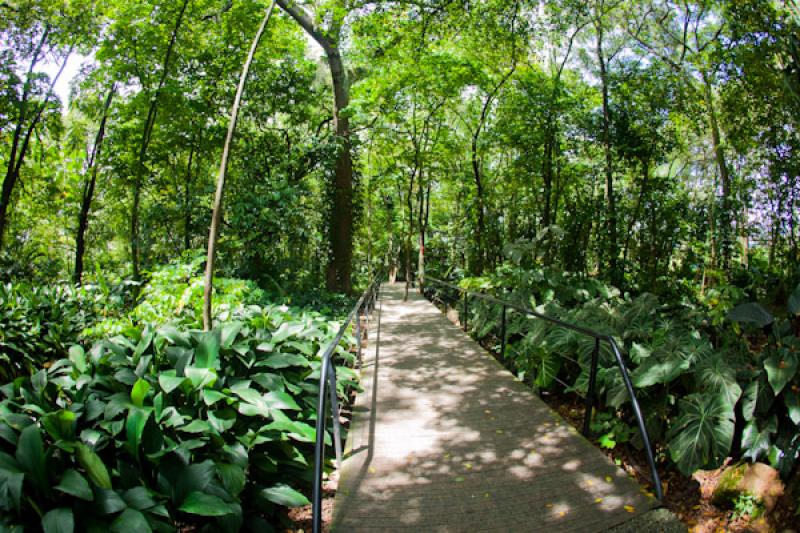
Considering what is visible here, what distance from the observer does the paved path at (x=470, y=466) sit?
253cm

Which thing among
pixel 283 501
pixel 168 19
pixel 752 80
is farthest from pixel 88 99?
pixel 752 80

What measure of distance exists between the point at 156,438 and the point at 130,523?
0.48m

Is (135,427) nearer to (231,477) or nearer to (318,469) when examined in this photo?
(231,477)

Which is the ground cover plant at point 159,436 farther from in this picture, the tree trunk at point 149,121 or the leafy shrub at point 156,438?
the tree trunk at point 149,121

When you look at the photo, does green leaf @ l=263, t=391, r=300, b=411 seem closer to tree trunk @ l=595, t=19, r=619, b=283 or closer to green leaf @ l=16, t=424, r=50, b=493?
green leaf @ l=16, t=424, r=50, b=493

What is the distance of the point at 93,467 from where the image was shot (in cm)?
191

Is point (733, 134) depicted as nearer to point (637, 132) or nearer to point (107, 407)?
point (637, 132)

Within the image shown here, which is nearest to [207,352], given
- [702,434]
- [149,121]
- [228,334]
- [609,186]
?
[228,334]

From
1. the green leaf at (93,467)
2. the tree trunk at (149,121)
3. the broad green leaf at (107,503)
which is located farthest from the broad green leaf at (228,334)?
the tree trunk at (149,121)

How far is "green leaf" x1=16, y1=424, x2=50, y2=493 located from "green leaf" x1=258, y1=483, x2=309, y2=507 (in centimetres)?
96

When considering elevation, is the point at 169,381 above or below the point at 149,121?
below

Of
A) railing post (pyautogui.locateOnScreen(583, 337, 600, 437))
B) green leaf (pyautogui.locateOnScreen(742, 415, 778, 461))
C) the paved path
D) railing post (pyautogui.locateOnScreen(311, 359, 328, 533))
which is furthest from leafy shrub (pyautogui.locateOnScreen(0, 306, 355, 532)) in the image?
green leaf (pyautogui.locateOnScreen(742, 415, 778, 461))

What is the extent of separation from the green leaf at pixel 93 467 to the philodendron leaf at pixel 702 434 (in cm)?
306

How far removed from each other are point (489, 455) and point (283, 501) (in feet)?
5.08
